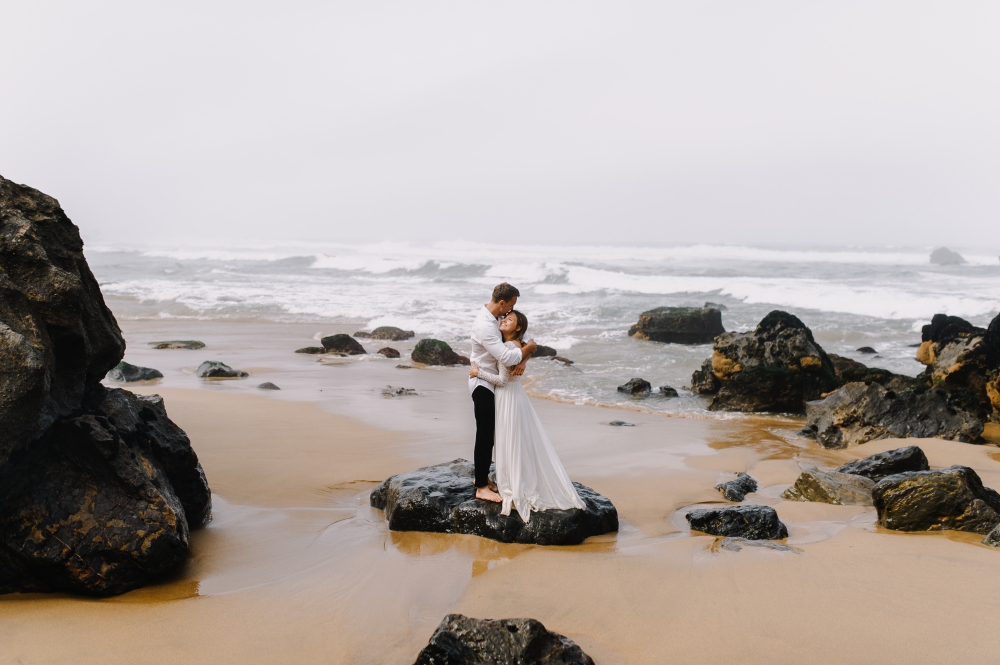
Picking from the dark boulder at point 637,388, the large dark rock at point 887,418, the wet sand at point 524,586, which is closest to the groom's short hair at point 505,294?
the wet sand at point 524,586

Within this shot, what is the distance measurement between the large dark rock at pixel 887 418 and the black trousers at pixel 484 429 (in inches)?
223

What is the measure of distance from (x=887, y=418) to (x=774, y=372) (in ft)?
7.42

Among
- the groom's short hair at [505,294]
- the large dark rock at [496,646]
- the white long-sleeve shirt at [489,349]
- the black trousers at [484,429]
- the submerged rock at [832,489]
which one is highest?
the groom's short hair at [505,294]

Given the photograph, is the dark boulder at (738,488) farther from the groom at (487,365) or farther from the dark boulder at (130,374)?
the dark boulder at (130,374)

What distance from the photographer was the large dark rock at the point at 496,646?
318 centimetres

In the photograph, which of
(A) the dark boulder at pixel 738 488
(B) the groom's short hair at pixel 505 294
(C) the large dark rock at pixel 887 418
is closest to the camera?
(B) the groom's short hair at pixel 505 294

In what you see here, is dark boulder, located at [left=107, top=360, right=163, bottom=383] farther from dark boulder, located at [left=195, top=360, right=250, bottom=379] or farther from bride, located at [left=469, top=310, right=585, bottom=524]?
bride, located at [left=469, top=310, right=585, bottom=524]

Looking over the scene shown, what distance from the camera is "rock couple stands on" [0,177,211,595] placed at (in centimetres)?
383

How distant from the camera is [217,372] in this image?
1242 cm

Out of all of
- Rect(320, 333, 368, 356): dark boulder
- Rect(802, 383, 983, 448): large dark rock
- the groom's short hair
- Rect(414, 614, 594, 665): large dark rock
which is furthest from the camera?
Rect(320, 333, 368, 356): dark boulder

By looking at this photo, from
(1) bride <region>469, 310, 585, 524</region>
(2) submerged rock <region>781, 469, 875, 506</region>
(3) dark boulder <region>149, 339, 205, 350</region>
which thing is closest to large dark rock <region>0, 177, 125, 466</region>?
(1) bride <region>469, 310, 585, 524</region>

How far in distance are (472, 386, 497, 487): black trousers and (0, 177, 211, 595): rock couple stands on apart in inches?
80.6

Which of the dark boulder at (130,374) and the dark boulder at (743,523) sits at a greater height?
the dark boulder at (743,523)

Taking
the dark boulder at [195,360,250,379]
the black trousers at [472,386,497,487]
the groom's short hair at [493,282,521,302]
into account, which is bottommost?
the dark boulder at [195,360,250,379]
